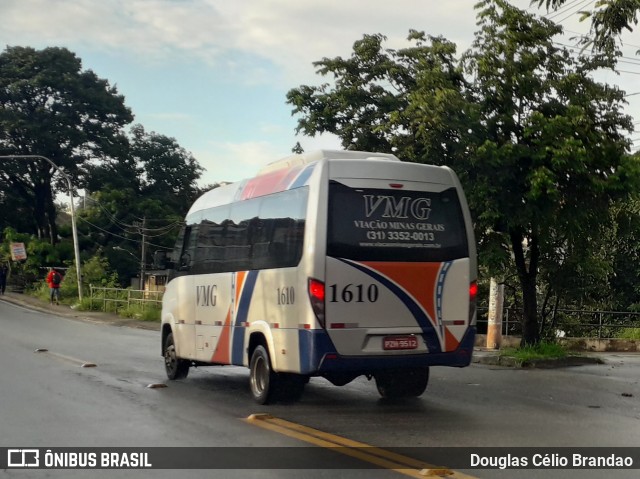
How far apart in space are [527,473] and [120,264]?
5518 centimetres

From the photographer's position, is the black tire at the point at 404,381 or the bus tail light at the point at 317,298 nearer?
the bus tail light at the point at 317,298

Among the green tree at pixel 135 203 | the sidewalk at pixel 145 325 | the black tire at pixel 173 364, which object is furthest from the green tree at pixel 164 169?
Result: the black tire at pixel 173 364

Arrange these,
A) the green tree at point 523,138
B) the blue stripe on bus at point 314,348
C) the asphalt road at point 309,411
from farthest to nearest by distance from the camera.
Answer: the green tree at point 523,138
the blue stripe on bus at point 314,348
the asphalt road at point 309,411

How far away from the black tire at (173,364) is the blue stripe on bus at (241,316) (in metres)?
2.43

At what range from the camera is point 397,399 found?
12125mm

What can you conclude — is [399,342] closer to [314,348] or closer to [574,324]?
[314,348]

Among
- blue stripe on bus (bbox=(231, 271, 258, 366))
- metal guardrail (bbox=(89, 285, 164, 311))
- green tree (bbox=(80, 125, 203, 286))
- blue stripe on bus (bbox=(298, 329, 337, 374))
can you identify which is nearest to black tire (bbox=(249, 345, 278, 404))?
blue stripe on bus (bbox=(231, 271, 258, 366))

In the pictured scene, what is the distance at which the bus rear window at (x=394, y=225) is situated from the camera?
35.1 feet

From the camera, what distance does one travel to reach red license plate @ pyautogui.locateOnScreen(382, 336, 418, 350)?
10695 mm

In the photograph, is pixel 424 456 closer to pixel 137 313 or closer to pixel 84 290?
pixel 137 313

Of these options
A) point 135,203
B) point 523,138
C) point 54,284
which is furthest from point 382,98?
point 135,203

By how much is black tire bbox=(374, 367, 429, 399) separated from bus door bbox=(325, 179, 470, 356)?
3.96ft

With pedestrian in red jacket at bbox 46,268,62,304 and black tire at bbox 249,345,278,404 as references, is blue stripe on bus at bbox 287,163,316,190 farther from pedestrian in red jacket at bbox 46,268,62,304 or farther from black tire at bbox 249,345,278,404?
pedestrian in red jacket at bbox 46,268,62,304

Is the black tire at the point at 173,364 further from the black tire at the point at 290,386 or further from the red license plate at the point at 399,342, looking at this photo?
the red license plate at the point at 399,342
